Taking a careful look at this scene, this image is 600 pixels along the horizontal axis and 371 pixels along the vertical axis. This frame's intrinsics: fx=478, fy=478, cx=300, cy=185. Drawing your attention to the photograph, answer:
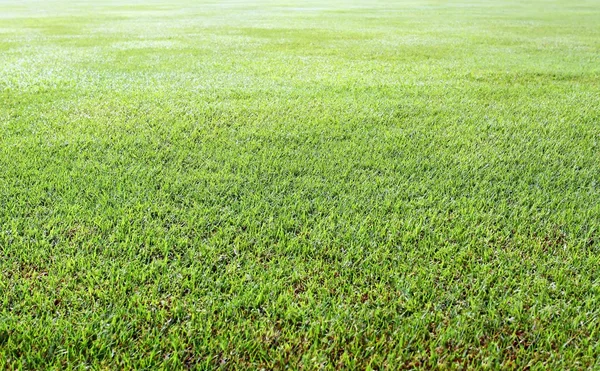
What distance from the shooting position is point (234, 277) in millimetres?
1877

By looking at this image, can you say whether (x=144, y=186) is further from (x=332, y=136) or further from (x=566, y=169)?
(x=566, y=169)

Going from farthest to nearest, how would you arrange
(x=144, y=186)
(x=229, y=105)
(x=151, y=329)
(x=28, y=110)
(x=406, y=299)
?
(x=229, y=105), (x=28, y=110), (x=144, y=186), (x=406, y=299), (x=151, y=329)

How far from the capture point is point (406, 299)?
5.76ft

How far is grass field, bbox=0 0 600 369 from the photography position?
1.57 metres

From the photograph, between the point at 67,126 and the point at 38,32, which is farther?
the point at 38,32

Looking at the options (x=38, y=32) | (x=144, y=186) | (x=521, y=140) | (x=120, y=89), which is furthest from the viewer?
(x=38, y=32)

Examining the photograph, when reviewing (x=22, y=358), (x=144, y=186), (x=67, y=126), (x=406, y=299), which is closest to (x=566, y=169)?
(x=406, y=299)

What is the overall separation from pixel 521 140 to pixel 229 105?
2.48 metres

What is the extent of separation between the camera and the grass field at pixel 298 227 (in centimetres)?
157

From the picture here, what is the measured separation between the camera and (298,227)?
89.4 inches

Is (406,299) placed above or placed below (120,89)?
below

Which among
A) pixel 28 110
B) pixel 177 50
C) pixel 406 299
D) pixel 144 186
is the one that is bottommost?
pixel 406 299

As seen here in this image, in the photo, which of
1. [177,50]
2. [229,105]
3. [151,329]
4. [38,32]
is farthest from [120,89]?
[38,32]

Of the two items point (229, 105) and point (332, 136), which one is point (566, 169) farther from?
point (229, 105)
